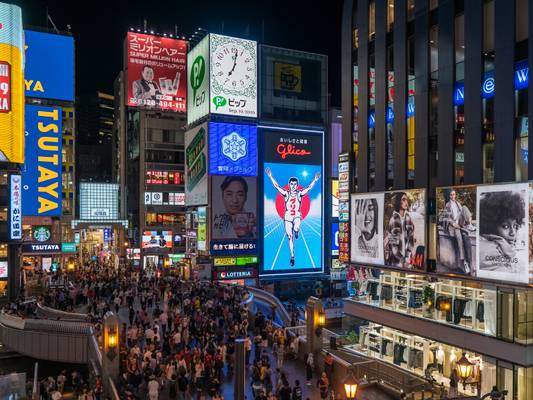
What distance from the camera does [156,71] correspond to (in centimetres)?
7256

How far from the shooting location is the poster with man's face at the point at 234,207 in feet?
149

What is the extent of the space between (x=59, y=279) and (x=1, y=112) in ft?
48.9

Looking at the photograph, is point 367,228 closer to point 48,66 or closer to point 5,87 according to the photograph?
point 5,87

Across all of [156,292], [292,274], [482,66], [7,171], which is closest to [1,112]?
[7,171]

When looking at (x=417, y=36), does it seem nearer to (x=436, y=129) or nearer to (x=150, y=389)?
(x=436, y=129)

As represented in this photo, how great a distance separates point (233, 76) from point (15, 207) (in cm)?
2114

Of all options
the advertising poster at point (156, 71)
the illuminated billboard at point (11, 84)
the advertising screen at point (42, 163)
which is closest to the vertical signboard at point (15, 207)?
the illuminated billboard at point (11, 84)

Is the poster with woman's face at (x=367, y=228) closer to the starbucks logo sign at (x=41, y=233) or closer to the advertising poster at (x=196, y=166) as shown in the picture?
the advertising poster at (x=196, y=166)

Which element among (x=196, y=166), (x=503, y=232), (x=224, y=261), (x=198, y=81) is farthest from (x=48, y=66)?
(x=503, y=232)

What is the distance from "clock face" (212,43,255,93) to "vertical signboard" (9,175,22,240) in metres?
18.4

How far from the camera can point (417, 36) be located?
83.6 feet

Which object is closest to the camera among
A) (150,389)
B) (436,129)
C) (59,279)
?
(150,389)

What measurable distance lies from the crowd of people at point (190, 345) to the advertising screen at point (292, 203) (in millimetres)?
15138

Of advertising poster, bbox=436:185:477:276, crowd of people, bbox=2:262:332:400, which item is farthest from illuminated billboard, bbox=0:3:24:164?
advertising poster, bbox=436:185:477:276
